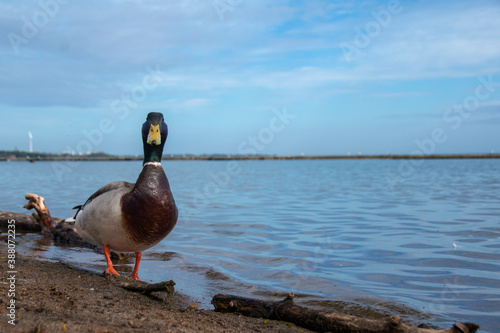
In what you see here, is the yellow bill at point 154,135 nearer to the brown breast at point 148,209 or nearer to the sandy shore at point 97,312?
the brown breast at point 148,209

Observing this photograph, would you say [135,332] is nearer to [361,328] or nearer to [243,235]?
[361,328]

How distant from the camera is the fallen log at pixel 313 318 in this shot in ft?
13.1

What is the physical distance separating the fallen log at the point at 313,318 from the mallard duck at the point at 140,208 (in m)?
1.28

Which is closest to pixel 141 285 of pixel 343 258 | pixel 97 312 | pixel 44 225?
pixel 97 312

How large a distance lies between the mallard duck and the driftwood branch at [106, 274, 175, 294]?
0.47m

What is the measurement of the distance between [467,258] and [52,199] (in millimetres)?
16033

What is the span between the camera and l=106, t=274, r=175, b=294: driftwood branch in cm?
502

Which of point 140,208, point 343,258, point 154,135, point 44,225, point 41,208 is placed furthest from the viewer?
point 44,225

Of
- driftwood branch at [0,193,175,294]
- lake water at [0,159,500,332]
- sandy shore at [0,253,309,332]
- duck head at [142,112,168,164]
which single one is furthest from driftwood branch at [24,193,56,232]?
duck head at [142,112,168,164]

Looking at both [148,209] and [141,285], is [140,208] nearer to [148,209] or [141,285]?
[148,209]

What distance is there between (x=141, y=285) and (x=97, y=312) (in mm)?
1206

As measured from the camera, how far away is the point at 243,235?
443 inches

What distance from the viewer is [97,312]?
395 cm

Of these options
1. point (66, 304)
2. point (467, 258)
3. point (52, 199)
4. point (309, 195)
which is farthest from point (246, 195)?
point (66, 304)
